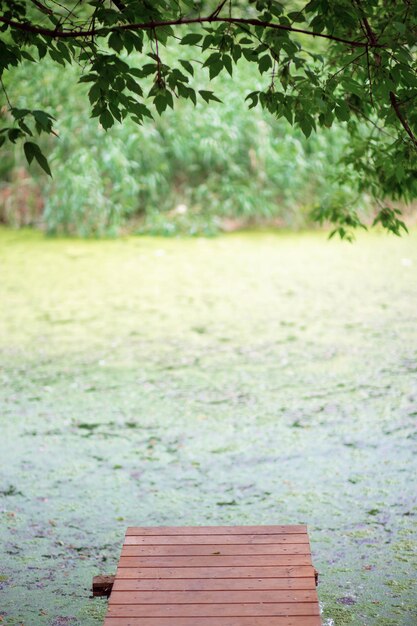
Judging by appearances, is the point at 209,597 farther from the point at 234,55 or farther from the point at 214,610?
the point at 234,55

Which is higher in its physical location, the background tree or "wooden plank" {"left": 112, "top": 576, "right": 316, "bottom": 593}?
the background tree

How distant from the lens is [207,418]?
154 inches

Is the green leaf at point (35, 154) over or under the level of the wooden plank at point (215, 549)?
over

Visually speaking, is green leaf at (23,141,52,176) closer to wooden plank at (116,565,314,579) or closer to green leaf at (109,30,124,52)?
green leaf at (109,30,124,52)

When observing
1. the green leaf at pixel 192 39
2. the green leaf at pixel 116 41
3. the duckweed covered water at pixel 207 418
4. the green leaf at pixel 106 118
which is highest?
the green leaf at pixel 192 39

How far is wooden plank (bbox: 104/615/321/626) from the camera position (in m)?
1.70

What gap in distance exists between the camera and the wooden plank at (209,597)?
1.80 metres

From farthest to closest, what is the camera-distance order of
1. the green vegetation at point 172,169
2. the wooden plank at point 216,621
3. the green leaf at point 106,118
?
the green vegetation at point 172,169
the green leaf at point 106,118
the wooden plank at point 216,621

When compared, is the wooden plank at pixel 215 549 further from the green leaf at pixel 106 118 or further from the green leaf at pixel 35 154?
the green leaf at pixel 106 118

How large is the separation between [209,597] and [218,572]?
12 centimetres

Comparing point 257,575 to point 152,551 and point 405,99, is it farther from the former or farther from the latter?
point 405,99

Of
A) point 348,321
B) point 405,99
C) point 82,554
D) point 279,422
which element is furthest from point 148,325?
point 405,99

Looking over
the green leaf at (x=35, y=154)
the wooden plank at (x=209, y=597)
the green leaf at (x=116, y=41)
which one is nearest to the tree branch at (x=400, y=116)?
the green leaf at (x=116, y=41)

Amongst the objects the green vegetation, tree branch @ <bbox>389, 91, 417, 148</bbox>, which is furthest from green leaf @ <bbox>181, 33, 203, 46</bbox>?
the green vegetation
